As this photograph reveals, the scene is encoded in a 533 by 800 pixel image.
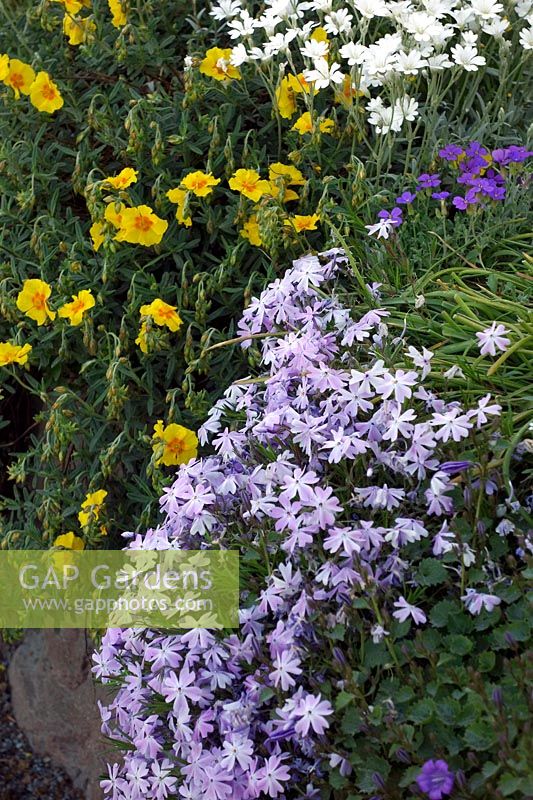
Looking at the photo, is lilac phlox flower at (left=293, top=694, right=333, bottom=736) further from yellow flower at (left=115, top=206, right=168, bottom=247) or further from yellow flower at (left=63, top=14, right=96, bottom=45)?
yellow flower at (left=63, top=14, right=96, bottom=45)

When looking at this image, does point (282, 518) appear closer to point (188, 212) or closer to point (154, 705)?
point (154, 705)

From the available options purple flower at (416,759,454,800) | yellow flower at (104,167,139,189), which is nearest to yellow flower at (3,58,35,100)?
yellow flower at (104,167,139,189)

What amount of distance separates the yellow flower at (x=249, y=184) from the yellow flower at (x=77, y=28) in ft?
2.19

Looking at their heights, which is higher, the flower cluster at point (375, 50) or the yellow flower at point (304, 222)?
the flower cluster at point (375, 50)

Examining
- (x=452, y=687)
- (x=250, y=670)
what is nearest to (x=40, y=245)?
(x=250, y=670)

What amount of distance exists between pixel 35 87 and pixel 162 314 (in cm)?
84

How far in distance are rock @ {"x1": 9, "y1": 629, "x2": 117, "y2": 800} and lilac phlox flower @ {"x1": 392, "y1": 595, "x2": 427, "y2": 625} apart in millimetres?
1420

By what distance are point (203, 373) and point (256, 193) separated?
48 cm

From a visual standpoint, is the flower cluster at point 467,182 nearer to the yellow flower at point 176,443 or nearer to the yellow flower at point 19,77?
the yellow flower at point 176,443

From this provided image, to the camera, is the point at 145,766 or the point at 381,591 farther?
the point at 145,766

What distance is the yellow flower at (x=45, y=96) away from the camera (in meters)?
2.65

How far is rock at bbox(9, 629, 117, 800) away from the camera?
9.25 ft

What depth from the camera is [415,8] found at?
2.66 m

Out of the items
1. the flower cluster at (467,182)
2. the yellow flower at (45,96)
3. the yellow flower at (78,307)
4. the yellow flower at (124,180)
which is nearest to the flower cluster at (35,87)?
the yellow flower at (45,96)
